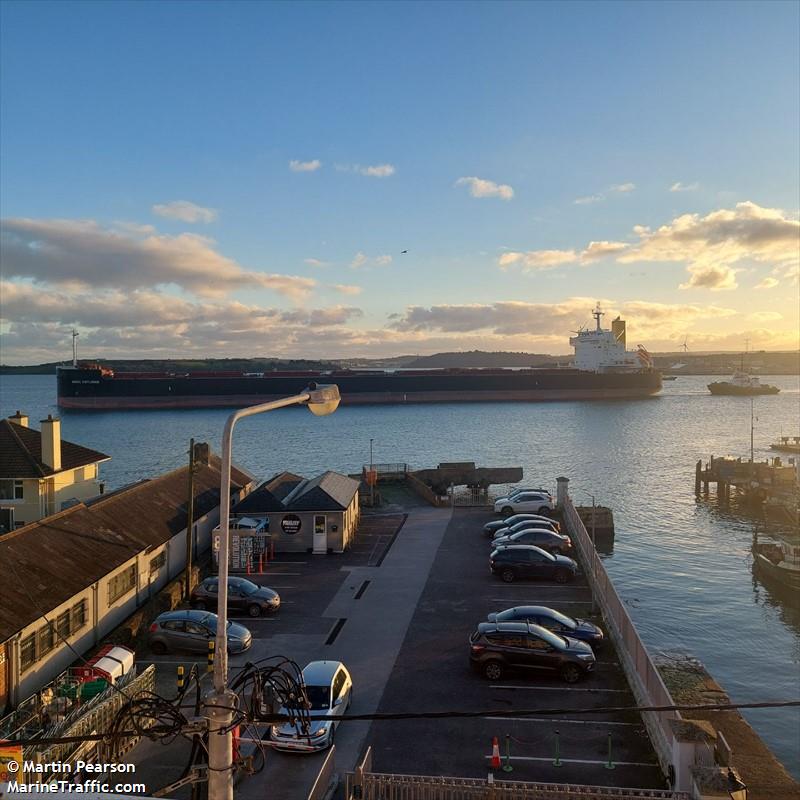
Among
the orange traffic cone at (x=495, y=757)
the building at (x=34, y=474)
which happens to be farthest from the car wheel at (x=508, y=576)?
the building at (x=34, y=474)

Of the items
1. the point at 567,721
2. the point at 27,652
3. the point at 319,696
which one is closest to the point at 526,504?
the point at 567,721

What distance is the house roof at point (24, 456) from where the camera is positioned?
26256 millimetres

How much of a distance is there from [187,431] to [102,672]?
3582 inches

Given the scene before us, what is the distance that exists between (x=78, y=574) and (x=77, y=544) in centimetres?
164

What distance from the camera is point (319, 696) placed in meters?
13.3

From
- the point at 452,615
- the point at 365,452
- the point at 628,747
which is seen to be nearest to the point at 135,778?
the point at 628,747

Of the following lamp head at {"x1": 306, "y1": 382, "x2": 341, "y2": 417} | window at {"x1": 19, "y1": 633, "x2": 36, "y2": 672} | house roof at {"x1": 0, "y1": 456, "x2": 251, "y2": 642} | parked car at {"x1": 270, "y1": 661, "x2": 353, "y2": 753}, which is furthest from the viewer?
house roof at {"x1": 0, "y1": 456, "x2": 251, "y2": 642}

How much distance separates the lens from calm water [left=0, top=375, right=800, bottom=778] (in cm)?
2372

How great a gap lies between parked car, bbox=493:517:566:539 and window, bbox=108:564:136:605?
13225mm

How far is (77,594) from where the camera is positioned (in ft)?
55.1

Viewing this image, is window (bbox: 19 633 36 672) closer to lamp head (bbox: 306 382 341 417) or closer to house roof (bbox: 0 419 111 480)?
lamp head (bbox: 306 382 341 417)

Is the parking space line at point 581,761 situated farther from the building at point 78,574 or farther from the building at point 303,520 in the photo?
the building at point 303,520

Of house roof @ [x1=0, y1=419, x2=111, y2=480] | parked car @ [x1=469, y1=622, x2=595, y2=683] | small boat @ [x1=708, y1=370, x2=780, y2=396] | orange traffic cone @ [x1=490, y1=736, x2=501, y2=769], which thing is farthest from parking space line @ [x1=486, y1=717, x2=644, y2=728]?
small boat @ [x1=708, y1=370, x2=780, y2=396]

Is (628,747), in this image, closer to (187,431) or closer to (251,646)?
(251,646)
